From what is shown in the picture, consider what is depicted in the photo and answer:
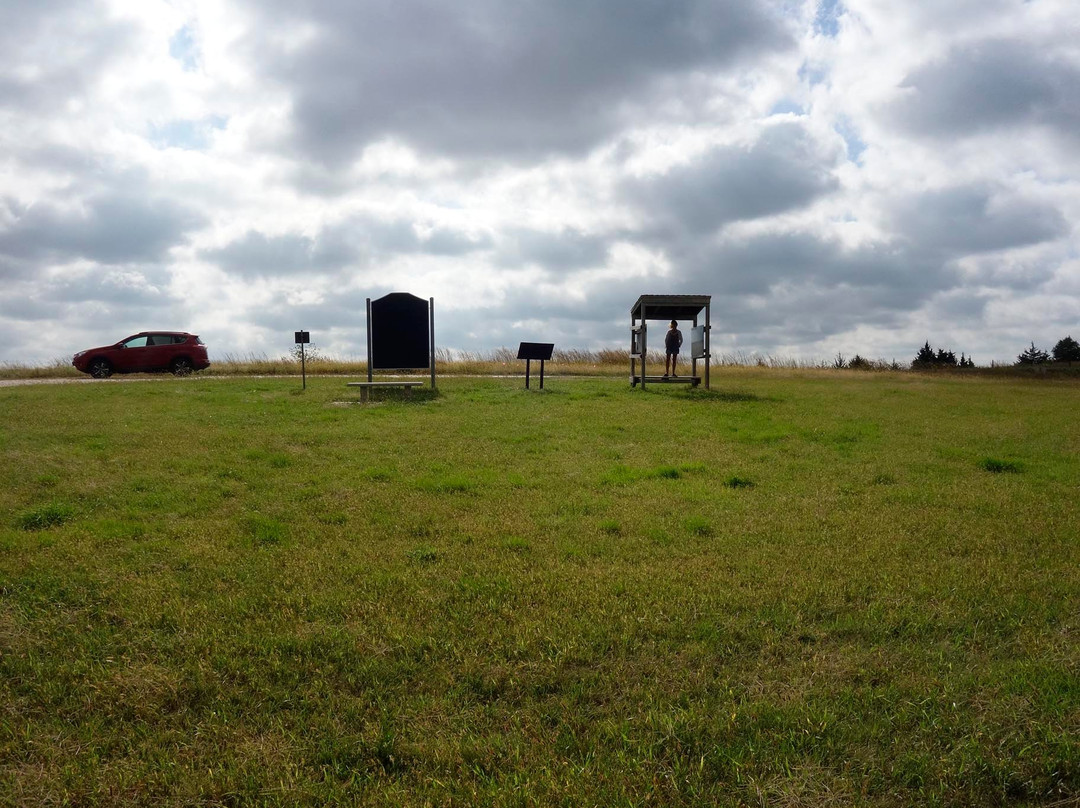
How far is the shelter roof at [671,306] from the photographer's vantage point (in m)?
22.5

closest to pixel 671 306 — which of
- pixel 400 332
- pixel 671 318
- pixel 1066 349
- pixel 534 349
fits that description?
pixel 671 318

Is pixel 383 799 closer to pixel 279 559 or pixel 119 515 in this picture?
pixel 279 559

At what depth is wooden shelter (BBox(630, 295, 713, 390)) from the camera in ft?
74.1

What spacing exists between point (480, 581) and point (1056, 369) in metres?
42.6

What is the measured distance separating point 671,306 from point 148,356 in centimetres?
2100

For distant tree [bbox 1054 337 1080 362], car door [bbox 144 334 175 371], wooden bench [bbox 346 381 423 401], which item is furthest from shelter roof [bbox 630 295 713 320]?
distant tree [bbox 1054 337 1080 362]

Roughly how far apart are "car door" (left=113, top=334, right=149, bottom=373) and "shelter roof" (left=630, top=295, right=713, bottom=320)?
19764 mm

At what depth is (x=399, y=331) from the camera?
68.8ft

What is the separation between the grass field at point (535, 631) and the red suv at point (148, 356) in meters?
20.5

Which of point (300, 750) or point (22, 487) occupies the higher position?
point (22, 487)

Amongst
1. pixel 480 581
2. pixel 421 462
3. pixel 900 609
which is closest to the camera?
pixel 900 609

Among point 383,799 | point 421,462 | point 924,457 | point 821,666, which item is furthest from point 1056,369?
point 383,799

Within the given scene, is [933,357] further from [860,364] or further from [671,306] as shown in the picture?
[671,306]

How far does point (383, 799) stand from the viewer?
327 centimetres
